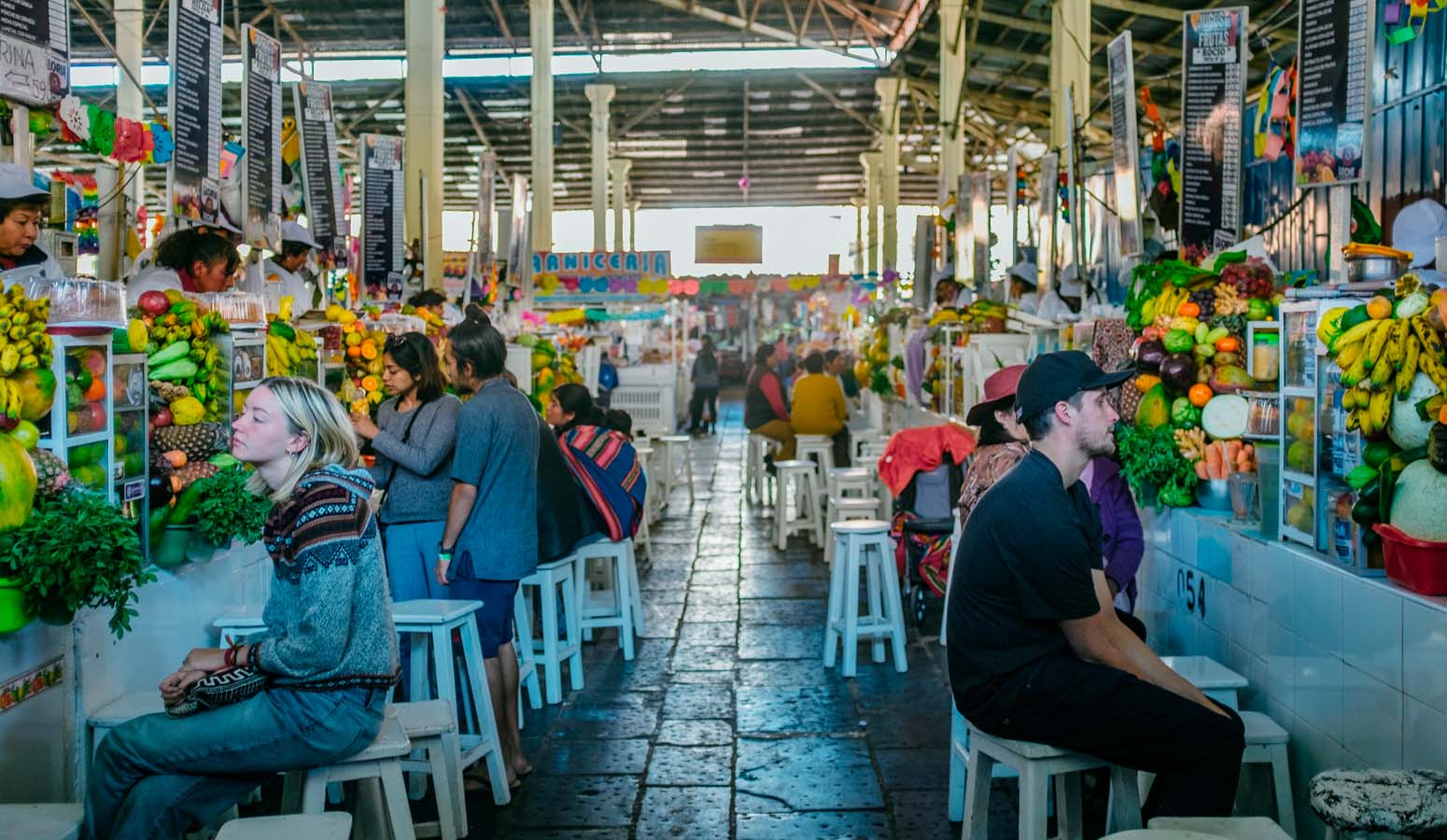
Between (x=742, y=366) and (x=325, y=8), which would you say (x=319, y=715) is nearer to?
(x=325, y=8)

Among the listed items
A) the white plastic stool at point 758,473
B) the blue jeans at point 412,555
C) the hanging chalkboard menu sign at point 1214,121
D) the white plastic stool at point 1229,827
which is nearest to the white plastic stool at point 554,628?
the blue jeans at point 412,555

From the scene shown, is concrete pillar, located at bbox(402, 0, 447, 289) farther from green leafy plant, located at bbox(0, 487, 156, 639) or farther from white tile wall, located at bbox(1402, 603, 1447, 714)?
white tile wall, located at bbox(1402, 603, 1447, 714)

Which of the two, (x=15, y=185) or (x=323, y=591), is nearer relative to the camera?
(x=323, y=591)

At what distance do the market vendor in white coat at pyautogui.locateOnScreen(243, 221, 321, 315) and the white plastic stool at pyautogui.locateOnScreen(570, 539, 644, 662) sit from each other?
5.80 feet

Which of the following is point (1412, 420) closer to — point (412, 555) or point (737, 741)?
point (737, 741)

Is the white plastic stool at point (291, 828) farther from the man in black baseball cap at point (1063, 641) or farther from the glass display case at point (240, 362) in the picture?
the glass display case at point (240, 362)

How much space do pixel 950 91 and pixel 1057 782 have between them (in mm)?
11218

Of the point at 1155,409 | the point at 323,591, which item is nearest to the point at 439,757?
the point at 323,591

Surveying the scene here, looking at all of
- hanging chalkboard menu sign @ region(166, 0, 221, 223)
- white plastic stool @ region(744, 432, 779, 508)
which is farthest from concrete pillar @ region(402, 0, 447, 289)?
hanging chalkboard menu sign @ region(166, 0, 221, 223)

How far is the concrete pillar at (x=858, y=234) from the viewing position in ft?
84.7

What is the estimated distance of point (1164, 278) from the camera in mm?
5359

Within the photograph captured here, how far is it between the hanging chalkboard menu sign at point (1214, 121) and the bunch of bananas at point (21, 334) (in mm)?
4860

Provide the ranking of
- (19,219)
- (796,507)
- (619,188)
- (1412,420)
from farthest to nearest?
(619,188) < (796,507) < (19,219) < (1412,420)

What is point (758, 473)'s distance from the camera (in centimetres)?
1302
